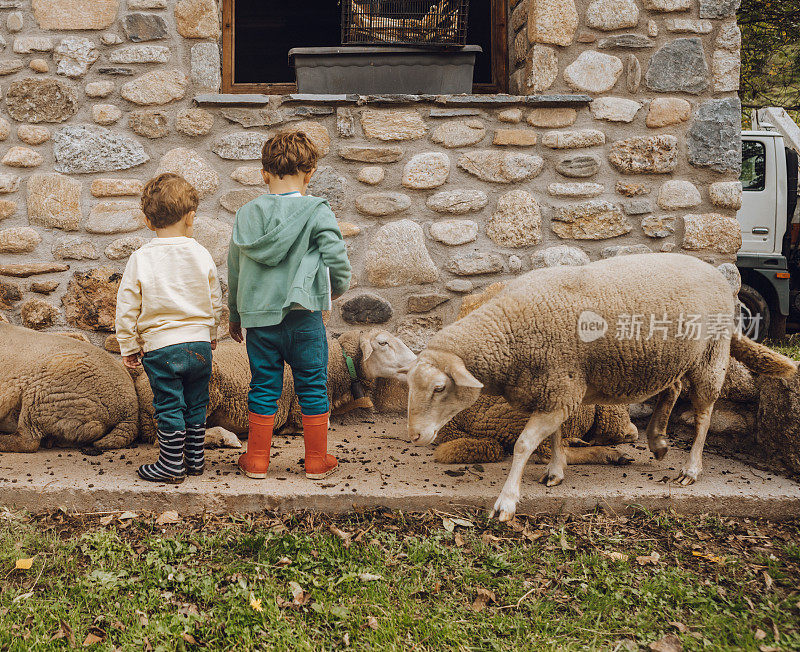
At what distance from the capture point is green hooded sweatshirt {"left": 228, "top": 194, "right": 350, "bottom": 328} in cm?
311

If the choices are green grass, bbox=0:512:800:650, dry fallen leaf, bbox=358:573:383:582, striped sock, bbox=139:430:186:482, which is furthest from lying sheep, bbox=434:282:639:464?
striped sock, bbox=139:430:186:482

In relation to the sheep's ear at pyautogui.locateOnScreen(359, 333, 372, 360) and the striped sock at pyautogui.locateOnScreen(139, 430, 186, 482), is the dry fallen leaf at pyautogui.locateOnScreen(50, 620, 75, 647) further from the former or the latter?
the sheep's ear at pyautogui.locateOnScreen(359, 333, 372, 360)

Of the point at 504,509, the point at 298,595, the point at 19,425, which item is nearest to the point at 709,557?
the point at 504,509

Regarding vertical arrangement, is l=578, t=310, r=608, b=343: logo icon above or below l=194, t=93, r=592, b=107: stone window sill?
below

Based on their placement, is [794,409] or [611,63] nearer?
[794,409]

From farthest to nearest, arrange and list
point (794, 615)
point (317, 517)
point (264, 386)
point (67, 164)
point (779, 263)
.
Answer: point (779, 263) < point (67, 164) < point (264, 386) < point (317, 517) < point (794, 615)

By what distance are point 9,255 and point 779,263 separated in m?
8.37

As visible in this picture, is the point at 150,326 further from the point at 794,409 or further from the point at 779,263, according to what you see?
the point at 779,263

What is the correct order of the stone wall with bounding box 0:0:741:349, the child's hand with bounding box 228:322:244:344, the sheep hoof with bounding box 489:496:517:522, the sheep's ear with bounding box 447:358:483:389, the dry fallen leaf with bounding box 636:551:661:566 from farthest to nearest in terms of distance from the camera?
1. the stone wall with bounding box 0:0:741:349
2. the child's hand with bounding box 228:322:244:344
3. the sheep hoof with bounding box 489:496:517:522
4. the sheep's ear with bounding box 447:358:483:389
5. the dry fallen leaf with bounding box 636:551:661:566

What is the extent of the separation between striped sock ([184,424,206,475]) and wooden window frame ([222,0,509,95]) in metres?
2.63

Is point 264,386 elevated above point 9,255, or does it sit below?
below

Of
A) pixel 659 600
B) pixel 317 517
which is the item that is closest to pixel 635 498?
pixel 659 600

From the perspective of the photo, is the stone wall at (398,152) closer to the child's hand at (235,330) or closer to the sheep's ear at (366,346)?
the sheep's ear at (366,346)

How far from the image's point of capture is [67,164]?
436 cm
